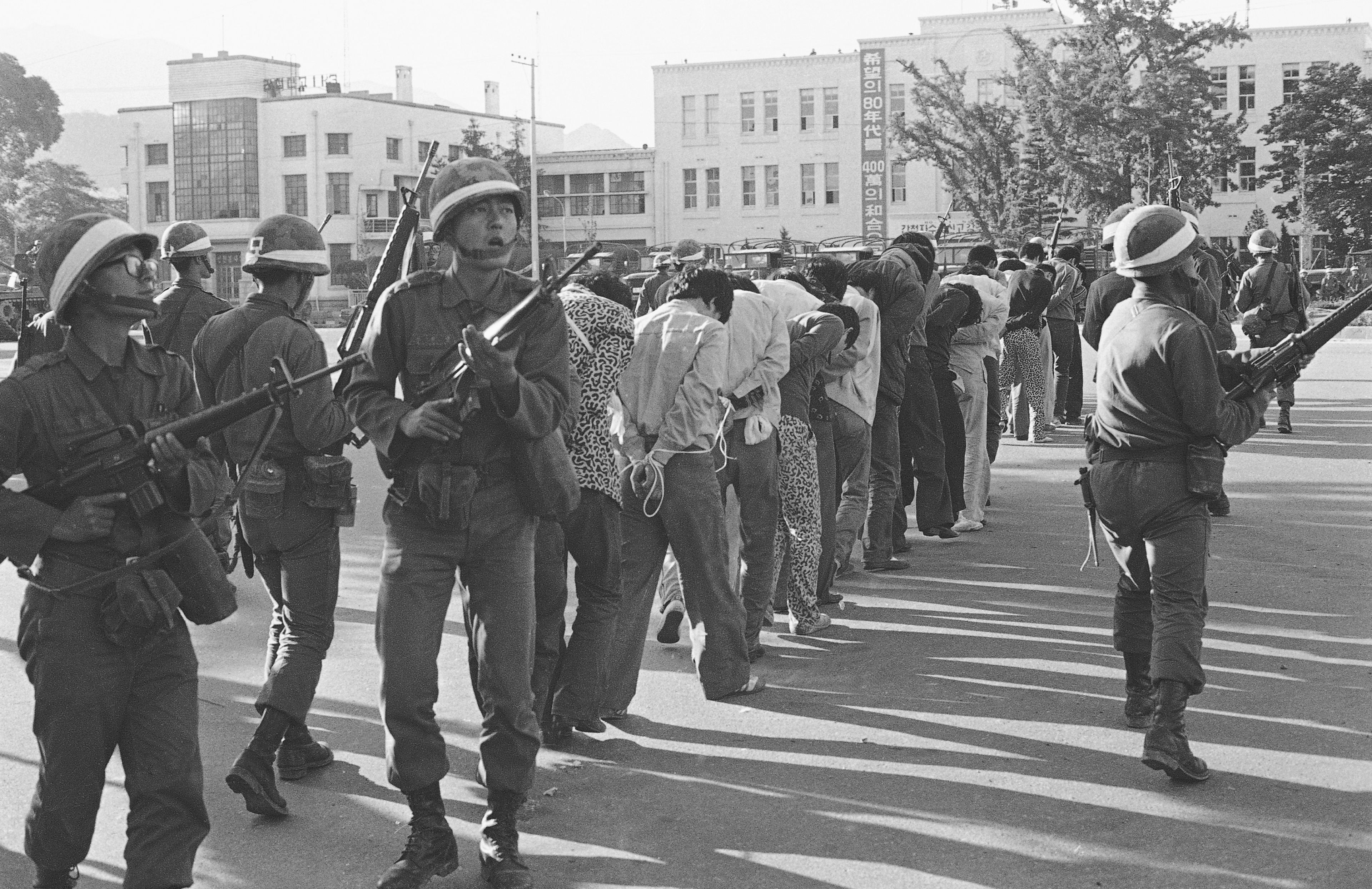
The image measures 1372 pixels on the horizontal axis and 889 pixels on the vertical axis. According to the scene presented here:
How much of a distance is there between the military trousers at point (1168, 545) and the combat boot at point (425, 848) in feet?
8.47

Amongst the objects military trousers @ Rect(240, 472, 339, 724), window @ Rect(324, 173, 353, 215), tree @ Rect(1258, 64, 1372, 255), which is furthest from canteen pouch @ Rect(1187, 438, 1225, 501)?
window @ Rect(324, 173, 353, 215)

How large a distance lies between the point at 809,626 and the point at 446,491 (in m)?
3.81

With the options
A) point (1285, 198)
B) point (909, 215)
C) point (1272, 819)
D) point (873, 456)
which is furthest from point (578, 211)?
point (1272, 819)

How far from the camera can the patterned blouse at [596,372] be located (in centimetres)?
601

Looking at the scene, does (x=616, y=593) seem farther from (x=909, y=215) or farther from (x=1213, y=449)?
(x=909, y=215)

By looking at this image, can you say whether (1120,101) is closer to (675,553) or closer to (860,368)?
(860,368)

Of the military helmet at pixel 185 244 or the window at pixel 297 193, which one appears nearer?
the military helmet at pixel 185 244

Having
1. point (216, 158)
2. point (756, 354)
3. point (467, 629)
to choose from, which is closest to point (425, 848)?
point (467, 629)

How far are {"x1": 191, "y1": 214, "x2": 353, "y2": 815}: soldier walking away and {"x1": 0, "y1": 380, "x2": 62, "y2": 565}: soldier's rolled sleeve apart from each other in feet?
4.20

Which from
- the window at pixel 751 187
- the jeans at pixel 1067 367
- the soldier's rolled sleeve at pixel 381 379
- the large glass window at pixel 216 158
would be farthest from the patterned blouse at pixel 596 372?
the large glass window at pixel 216 158

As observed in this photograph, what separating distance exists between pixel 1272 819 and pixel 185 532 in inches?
143

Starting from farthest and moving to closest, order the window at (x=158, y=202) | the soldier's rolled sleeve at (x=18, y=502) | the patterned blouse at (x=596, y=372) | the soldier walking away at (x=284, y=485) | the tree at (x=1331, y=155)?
the window at (x=158, y=202) → the tree at (x=1331, y=155) → the patterned blouse at (x=596, y=372) → the soldier walking away at (x=284, y=485) → the soldier's rolled sleeve at (x=18, y=502)

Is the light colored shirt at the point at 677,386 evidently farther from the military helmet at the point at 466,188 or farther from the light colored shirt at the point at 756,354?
the military helmet at the point at 466,188

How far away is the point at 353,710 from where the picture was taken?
677 cm
